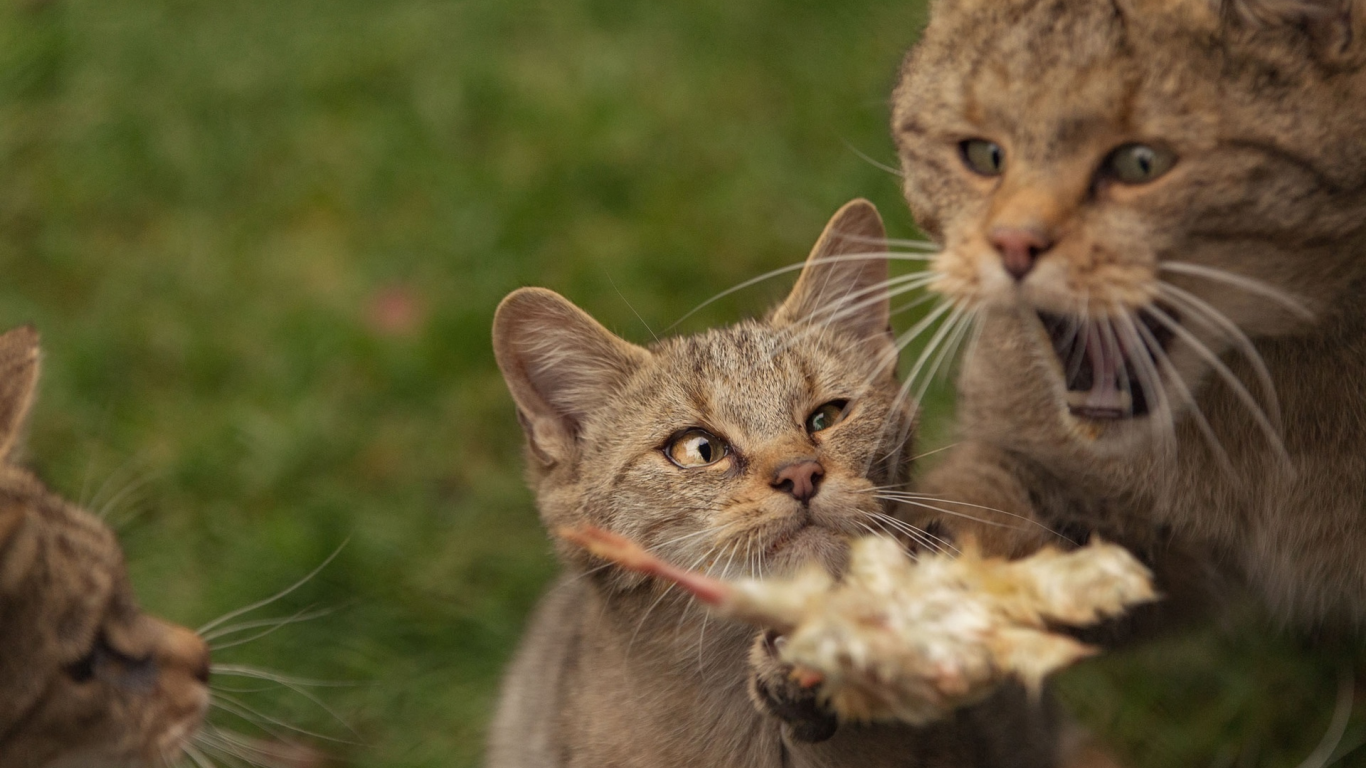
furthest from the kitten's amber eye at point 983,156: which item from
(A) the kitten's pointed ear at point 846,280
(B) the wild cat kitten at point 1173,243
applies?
(A) the kitten's pointed ear at point 846,280

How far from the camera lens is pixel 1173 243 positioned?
256 centimetres

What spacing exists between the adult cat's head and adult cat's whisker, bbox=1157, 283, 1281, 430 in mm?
660

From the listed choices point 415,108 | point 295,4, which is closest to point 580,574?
point 415,108

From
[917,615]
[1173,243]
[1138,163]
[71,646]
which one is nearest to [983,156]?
[1138,163]

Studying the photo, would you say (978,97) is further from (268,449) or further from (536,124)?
(536,124)

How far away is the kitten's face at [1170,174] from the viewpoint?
2.54 m

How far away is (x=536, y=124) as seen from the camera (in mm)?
5836

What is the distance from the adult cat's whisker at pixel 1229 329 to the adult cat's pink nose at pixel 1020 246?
0.75 ft

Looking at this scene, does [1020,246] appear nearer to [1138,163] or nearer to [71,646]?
[1138,163]

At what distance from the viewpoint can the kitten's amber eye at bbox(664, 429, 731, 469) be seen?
3057 mm

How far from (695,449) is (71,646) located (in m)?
1.37

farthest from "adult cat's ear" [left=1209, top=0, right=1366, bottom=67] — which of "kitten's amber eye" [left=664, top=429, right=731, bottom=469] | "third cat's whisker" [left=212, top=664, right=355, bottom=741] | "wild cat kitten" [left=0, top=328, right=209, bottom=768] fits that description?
"third cat's whisker" [left=212, top=664, right=355, bottom=741]

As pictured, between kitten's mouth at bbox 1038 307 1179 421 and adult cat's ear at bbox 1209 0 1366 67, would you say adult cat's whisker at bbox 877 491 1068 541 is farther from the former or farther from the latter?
adult cat's ear at bbox 1209 0 1366 67

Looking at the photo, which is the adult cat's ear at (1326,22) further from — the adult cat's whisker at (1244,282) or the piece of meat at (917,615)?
the piece of meat at (917,615)
